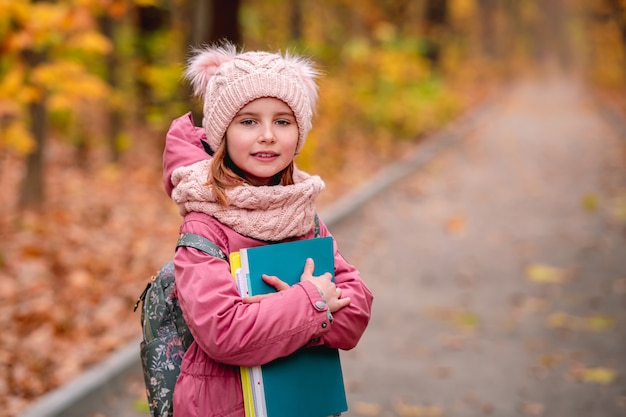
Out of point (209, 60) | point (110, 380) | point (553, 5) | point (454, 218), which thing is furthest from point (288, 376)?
point (553, 5)

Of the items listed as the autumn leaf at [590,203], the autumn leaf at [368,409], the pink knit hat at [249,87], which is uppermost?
the autumn leaf at [590,203]

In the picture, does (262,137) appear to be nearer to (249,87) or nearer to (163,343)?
(249,87)

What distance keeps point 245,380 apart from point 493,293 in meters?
4.64

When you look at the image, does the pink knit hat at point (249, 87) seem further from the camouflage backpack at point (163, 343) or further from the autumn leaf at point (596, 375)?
the autumn leaf at point (596, 375)

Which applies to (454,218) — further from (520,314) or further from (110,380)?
(110,380)

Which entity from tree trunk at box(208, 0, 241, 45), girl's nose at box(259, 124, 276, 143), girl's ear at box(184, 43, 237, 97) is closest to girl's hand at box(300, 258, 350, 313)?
girl's nose at box(259, 124, 276, 143)

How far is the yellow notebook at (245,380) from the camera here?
2072mm

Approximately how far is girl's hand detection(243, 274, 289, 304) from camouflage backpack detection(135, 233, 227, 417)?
0.50ft

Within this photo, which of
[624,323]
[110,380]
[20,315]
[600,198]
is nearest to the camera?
[110,380]

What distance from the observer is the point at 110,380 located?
419 cm

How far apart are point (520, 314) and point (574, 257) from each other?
1752mm

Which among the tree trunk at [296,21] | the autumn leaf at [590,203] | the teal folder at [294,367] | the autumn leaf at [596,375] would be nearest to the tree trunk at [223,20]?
the autumn leaf at [590,203]

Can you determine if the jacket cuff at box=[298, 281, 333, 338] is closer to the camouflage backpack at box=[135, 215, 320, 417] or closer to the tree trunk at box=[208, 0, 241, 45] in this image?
the camouflage backpack at box=[135, 215, 320, 417]

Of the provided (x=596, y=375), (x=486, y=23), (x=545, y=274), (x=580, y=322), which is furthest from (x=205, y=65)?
(x=486, y=23)
